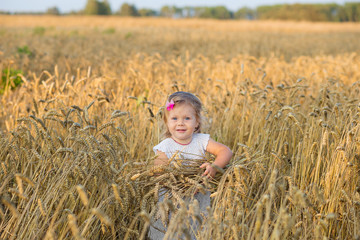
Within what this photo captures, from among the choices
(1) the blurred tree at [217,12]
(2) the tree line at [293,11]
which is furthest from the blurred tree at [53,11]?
(1) the blurred tree at [217,12]

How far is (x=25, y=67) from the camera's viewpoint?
6.00 metres

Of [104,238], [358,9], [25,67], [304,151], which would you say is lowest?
[104,238]

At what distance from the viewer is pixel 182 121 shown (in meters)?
2.68

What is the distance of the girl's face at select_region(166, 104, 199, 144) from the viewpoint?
2676mm

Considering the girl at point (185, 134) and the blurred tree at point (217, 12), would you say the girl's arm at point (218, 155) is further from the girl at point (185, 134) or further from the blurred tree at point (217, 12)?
the blurred tree at point (217, 12)

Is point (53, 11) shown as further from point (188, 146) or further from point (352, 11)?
point (188, 146)

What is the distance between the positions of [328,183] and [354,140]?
0.36 meters

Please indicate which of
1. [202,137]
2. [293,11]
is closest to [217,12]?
[293,11]

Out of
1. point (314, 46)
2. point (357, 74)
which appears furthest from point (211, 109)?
point (314, 46)

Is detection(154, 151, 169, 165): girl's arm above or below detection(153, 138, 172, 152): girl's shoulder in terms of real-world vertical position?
below

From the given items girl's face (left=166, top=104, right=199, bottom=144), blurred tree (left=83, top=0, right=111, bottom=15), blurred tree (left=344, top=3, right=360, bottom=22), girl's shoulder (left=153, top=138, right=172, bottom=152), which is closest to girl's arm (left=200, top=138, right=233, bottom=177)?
girl's face (left=166, top=104, right=199, bottom=144)

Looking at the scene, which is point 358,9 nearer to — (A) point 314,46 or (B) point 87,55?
(A) point 314,46

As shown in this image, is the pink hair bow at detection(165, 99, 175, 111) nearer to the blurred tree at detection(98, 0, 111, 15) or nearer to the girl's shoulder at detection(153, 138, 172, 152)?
the girl's shoulder at detection(153, 138, 172, 152)

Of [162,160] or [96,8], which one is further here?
[96,8]
